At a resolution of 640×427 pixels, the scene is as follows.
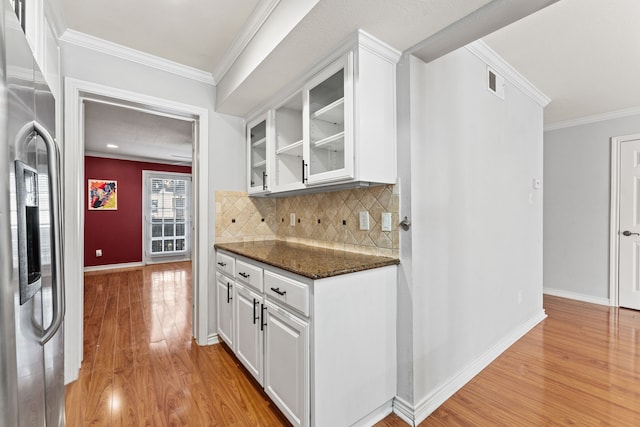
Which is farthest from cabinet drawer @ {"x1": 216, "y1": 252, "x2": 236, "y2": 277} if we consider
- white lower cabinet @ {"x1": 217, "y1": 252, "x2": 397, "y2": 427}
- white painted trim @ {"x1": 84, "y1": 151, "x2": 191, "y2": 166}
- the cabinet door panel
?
white painted trim @ {"x1": 84, "y1": 151, "x2": 191, "y2": 166}

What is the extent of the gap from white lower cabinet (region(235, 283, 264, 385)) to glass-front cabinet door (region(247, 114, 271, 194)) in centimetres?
94

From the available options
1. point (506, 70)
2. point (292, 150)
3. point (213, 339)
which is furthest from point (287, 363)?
point (506, 70)

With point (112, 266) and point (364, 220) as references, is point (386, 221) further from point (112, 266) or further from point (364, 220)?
point (112, 266)

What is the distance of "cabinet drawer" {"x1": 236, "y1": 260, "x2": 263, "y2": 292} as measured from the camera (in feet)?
5.99

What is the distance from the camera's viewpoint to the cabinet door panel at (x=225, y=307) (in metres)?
2.26

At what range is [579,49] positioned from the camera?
2.18m

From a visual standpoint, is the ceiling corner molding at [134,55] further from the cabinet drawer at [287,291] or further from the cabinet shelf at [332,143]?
the cabinet drawer at [287,291]

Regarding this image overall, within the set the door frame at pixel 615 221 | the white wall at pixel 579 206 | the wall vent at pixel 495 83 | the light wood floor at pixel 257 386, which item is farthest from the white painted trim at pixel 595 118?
the light wood floor at pixel 257 386

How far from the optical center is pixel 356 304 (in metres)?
1.53

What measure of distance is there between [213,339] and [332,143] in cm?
205

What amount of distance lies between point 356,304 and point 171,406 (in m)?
1.32

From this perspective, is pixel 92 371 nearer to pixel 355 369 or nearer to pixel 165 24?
pixel 355 369

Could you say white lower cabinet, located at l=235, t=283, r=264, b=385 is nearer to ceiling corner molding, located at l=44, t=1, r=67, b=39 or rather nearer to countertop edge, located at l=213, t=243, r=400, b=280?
countertop edge, located at l=213, t=243, r=400, b=280

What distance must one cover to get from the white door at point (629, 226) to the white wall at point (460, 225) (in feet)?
5.60
